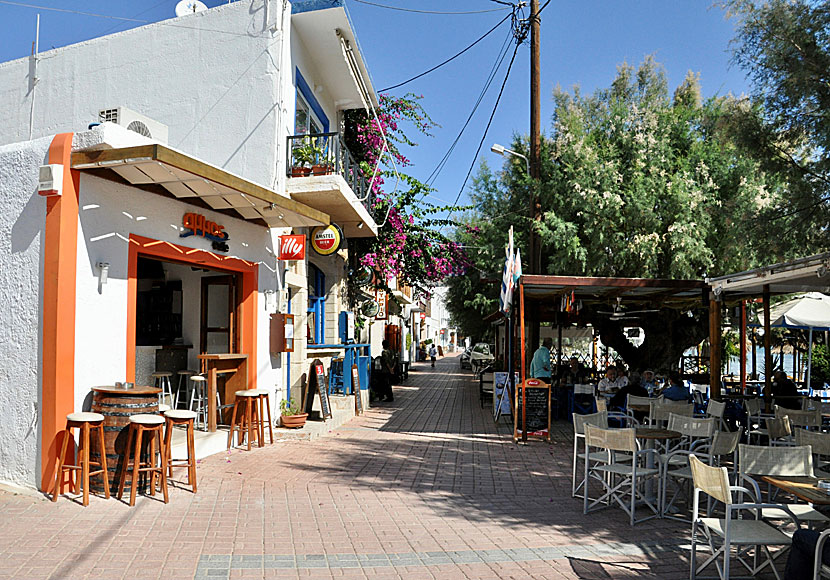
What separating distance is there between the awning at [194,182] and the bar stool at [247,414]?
2.65 m

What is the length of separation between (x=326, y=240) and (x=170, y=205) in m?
4.11

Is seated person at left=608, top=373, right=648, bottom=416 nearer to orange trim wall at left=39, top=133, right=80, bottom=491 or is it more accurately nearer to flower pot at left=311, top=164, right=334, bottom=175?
flower pot at left=311, top=164, right=334, bottom=175

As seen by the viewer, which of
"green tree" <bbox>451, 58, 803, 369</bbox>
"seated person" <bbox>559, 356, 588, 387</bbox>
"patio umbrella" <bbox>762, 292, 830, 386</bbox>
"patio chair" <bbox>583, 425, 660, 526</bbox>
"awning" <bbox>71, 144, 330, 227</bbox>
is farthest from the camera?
"seated person" <bbox>559, 356, 588, 387</bbox>

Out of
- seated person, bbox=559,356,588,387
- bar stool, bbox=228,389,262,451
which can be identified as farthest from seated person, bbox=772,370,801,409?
bar stool, bbox=228,389,262,451

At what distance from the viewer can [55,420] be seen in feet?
20.7

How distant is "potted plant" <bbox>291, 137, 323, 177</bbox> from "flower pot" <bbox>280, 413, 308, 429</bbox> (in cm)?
418

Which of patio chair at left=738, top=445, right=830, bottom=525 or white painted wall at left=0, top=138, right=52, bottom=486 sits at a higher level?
white painted wall at left=0, top=138, right=52, bottom=486

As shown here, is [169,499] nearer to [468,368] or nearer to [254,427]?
[254,427]

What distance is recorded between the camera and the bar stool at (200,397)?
9609 millimetres

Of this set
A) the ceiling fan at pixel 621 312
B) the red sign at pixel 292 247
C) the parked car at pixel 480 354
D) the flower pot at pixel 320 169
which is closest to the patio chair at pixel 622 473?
the red sign at pixel 292 247

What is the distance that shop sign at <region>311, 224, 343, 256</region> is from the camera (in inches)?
468

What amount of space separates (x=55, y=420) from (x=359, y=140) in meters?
10.7

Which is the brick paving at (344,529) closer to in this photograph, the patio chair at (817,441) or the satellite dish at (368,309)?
the patio chair at (817,441)

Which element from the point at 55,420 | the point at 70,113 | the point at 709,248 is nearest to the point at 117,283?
the point at 55,420
